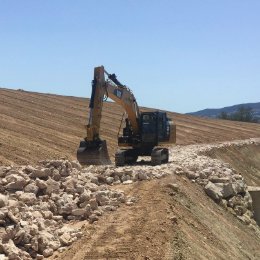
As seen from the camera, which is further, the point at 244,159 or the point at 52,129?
the point at 244,159

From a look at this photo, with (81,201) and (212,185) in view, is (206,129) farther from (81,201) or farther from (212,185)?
(81,201)

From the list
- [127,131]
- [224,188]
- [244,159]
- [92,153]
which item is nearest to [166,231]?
[92,153]

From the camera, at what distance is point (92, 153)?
15.8 m

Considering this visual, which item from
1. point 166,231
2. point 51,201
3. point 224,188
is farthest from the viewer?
point 224,188

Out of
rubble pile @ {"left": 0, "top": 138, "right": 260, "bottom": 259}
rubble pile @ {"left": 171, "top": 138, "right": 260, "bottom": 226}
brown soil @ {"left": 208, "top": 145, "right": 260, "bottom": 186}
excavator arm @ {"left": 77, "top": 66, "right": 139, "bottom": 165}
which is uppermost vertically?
excavator arm @ {"left": 77, "top": 66, "right": 139, "bottom": 165}

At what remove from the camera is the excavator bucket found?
15.8m

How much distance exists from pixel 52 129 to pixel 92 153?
13.4 metres

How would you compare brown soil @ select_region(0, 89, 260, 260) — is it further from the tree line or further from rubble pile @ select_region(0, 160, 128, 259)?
the tree line

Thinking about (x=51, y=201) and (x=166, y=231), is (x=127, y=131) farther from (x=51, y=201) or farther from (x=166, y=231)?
(x=166, y=231)

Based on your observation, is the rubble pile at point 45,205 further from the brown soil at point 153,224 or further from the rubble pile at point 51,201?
the brown soil at point 153,224

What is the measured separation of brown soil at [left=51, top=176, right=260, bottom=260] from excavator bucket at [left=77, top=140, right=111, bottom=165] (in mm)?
2386

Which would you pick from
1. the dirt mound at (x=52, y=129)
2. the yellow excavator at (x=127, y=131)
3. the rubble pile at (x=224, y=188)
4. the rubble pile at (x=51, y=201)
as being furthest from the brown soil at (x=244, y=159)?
the rubble pile at (x=51, y=201)

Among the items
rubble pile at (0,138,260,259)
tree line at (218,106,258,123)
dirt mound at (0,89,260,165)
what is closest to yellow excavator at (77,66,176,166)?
rubble pile at (0,138,260,259)

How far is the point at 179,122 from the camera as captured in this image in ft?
169
